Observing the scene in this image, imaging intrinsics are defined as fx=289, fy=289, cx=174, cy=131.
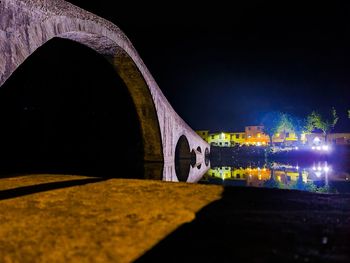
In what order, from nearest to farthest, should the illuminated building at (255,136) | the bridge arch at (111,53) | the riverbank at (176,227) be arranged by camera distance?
the riverbank at (176,227) < the bridge arch at (111,53) < the illuminated building at (255,136)

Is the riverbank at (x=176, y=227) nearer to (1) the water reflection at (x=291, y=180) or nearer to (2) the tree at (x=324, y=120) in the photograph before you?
(1) the water reflection at (x=291, y=180)

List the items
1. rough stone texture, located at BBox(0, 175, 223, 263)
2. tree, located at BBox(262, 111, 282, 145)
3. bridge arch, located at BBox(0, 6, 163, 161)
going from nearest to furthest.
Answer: rough stone texture, located at BBox(0, 175, 223, 263) → bridge arch, located at BBox(0, 6, 163, 161) → tree, located at BBox(262, 111, 282, 145)

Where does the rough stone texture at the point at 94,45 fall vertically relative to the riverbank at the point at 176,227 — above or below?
above

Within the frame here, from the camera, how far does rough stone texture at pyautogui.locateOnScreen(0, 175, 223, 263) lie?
2.76m

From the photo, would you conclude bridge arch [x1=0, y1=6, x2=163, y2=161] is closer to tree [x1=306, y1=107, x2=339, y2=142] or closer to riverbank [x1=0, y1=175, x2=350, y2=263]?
riverbank [x1=0, y1=175, x2=350, y2=263]

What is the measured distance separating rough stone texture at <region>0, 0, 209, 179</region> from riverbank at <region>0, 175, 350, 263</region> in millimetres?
3802

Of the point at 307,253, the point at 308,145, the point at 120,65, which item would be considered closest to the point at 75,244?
the point at 307,253

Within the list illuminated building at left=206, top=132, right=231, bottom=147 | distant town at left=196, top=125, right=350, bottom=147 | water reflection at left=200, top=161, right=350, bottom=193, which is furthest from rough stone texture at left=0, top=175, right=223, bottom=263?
illuminated building at left=206, top=132, right=231, bottom=147

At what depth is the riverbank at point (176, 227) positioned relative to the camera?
2648 mm

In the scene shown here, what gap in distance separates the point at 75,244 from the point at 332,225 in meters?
3.01

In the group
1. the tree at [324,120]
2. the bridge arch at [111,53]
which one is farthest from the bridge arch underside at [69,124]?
the tree at [324,120]

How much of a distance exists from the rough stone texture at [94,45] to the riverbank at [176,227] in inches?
150

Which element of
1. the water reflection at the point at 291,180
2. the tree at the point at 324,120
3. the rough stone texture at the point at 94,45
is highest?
the tree at the point at 324,120

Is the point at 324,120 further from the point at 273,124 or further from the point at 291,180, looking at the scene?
the point at 291,180
